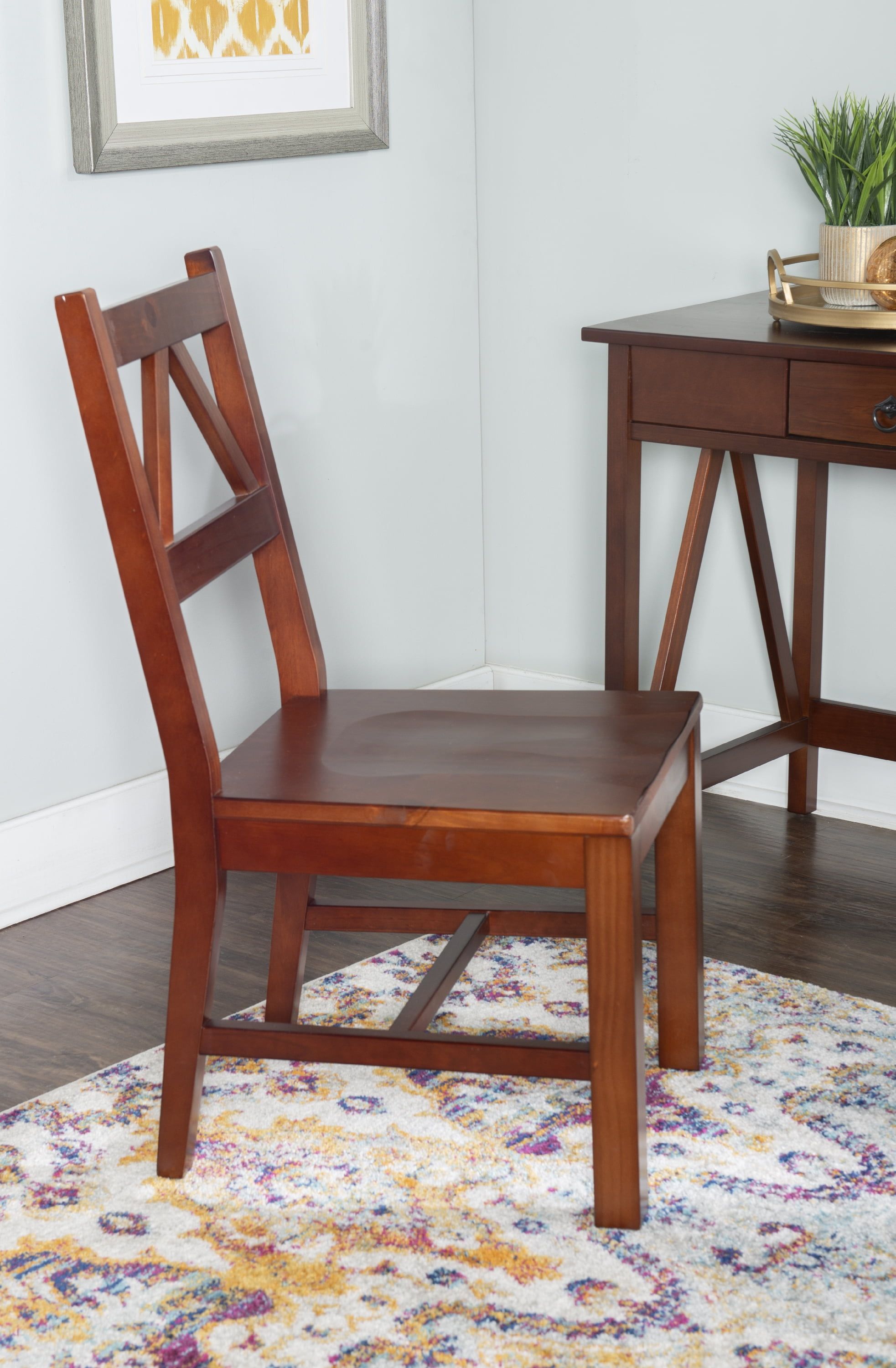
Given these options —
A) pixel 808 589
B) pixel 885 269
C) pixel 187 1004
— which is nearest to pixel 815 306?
pixel 885 269

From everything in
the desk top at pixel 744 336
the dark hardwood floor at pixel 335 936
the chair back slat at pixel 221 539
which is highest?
the desk top at pixel 744 336

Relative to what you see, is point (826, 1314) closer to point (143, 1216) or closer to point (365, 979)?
point (143, 1216)

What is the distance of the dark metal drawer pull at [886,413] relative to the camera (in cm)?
180

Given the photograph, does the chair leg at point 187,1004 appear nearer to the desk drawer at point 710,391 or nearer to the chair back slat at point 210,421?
the chair back slat at point 210,421

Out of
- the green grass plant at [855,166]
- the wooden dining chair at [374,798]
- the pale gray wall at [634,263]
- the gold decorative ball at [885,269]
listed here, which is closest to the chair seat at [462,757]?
the wooden dining chair at [374,798]

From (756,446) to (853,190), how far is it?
Answer: 14.7 inches

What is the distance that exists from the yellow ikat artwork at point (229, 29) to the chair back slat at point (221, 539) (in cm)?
85

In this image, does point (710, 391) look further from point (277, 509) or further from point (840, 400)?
point (277, 509)

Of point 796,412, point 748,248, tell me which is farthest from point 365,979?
point 748,248

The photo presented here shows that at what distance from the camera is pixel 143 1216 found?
1453 millimetres

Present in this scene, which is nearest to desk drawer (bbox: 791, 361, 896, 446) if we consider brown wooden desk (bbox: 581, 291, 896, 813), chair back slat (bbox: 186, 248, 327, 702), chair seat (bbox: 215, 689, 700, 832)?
brown wooden desk (bbox: 581, 291, 896, 813)

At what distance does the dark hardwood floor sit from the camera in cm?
185

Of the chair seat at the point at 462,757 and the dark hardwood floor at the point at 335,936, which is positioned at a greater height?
the chair seat at the point at 462,757

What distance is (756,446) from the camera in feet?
6.38
